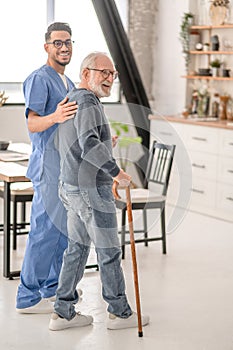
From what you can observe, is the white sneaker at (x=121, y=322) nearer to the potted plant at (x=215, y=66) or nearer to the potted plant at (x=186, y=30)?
the potted plant at (x=215, y=66)

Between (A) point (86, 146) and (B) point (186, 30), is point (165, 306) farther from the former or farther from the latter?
(B) point (186, 30)

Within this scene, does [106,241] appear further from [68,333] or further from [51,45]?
[51,45]

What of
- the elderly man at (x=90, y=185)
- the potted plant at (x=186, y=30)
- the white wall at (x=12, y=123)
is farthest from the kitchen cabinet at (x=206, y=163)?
the elderly man at (x=90, y=185)

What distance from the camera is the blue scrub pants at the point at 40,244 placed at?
4.01m

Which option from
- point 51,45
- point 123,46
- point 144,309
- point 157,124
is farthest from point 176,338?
point 123,46

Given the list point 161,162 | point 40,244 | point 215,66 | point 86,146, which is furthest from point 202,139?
point 86,146

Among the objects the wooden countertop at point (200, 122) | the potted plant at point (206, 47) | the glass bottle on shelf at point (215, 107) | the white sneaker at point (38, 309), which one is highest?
the potted plant at point (206, 47)

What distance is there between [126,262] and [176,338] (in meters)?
1.48

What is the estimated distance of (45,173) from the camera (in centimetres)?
397

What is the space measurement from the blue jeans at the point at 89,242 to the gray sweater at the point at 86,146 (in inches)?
2.2

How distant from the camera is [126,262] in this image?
516 centimetres

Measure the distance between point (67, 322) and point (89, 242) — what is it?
43 centimetres

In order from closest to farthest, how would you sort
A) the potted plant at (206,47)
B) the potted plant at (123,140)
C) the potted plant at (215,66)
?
the potted plant at (215,66) < the potted plant at (206,47) < the potted plant at (123,140)

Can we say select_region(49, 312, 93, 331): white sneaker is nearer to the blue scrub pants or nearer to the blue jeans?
the blue jeans
